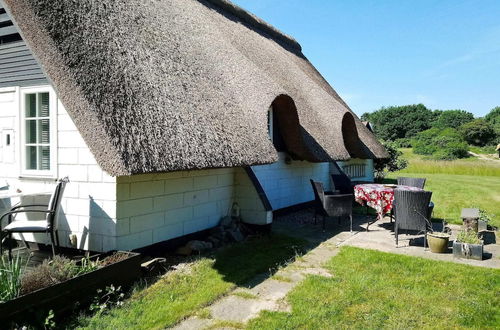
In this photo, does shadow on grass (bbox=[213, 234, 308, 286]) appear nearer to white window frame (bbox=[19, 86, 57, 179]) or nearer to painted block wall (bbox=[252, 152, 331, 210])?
painted block wall (bbox=[252, 152, 331, 210])

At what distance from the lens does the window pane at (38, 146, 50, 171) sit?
623 cm

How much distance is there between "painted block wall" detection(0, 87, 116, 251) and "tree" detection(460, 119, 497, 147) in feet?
205

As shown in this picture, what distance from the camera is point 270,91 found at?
28.2 feet

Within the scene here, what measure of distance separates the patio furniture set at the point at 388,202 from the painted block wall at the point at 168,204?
2266mm

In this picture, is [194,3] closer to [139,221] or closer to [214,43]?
[214,43]

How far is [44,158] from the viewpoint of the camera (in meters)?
6.28

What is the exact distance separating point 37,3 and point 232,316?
4864 mm

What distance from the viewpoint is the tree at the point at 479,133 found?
56.3 m

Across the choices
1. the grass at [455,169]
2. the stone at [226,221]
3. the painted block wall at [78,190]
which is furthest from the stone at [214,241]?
the grass at [455,169]

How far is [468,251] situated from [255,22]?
36.3ft

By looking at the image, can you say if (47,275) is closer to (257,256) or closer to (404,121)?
(257,256)

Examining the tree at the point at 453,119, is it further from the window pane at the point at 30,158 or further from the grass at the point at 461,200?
the window pane at the point at 30,158

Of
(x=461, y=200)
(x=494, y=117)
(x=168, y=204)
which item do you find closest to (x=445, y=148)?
(x=494, y=117)

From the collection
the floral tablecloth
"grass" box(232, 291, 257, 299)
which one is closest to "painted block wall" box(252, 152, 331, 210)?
the floral tablecloth
